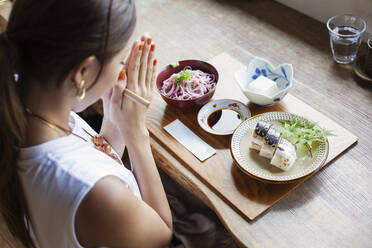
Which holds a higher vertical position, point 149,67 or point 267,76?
point 149,67

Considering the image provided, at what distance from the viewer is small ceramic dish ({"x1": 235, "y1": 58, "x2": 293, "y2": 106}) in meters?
1.28

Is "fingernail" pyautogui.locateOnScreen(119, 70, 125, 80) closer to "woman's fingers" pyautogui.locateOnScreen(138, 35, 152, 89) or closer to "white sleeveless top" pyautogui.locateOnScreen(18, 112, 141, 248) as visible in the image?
"woman's fingers" pyautogui.locateOnScreen(138, 35, 152, 89)

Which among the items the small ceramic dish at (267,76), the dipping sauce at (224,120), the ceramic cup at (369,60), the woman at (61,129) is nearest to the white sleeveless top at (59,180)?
the woman at (61,129)

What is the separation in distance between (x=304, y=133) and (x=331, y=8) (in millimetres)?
959

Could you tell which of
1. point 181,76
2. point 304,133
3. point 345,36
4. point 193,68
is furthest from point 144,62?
point 345,36

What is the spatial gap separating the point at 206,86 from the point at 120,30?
564 mm

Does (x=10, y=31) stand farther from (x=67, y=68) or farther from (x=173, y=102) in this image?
(x=173, y=102)

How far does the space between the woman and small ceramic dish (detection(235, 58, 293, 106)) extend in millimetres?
552

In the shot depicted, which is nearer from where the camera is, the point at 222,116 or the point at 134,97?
the point at 134,97

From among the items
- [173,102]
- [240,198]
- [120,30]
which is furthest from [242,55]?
[120,30]

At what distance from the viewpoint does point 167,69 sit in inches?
56.3

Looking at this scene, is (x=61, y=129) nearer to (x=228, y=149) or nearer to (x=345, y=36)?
(x=228, y=149)

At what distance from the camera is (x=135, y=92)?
3.81ft

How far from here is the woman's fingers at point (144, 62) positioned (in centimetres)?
115
